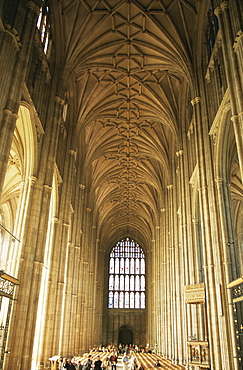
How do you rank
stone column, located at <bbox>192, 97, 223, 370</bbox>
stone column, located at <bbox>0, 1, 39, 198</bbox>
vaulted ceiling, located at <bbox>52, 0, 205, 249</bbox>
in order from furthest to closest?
vaulted ceiling, located at <bbox>52, 0, 205, 249</bbox>, stone column, located at <bbox>192, 97, 223, 370</bbox>, stone column, located at <bbox>0, 1, 39, 198</bbox>

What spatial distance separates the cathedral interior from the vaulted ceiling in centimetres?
8

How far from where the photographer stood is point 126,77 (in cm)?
2508

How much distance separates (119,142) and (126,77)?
8408 millimetres

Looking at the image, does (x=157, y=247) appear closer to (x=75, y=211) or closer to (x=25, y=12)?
(x=75, y=211)

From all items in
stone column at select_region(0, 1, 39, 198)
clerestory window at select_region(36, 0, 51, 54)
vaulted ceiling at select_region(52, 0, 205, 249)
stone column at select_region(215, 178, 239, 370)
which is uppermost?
vaulted ceiling at select_region(52, 0, 205, 249)

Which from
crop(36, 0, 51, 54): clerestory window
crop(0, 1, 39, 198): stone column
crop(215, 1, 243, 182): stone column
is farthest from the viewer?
crop(36, 0, 51, 54): clerestory window

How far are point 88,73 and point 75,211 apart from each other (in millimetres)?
10543

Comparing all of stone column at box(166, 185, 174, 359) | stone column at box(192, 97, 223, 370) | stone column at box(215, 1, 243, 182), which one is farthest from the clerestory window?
stone column at box(166, 185, 174, 359)

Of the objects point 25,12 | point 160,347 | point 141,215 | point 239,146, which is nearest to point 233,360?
point 239,146

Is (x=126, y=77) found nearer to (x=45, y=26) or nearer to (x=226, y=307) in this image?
(x=45, y=26)

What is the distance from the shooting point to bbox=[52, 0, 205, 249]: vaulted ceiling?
19.8 meters

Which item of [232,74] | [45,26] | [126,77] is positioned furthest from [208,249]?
[126,77]

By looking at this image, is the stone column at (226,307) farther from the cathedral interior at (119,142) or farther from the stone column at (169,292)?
the stone column at (169,292)

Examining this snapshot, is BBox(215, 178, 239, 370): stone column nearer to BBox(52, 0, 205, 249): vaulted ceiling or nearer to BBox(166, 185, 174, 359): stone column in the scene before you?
BBox(52, 0, 205, 249): vaulted ceiling
